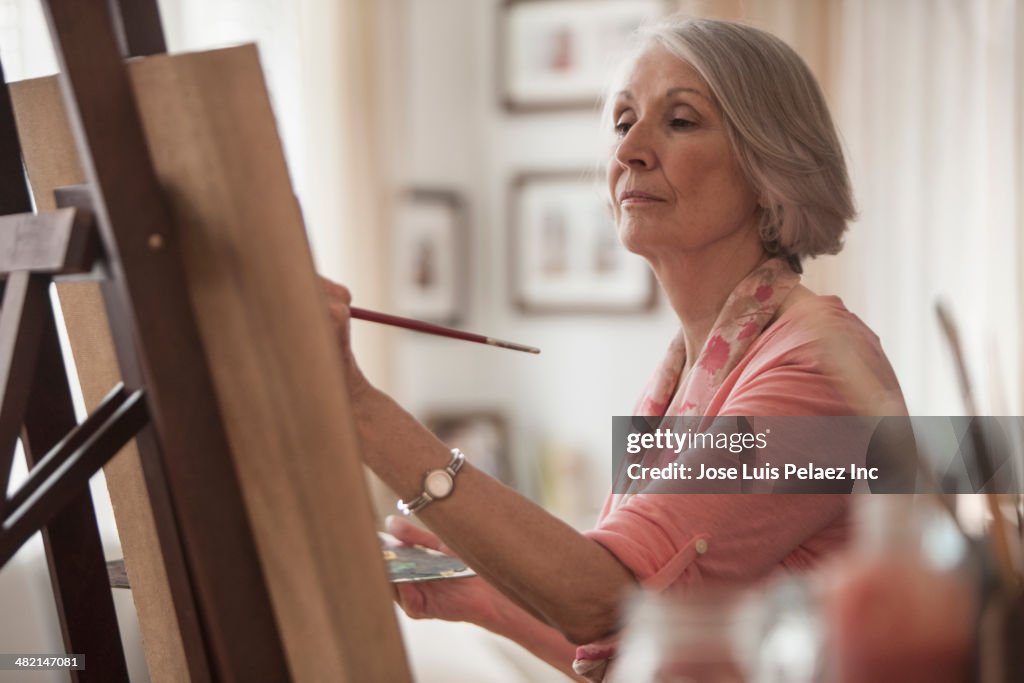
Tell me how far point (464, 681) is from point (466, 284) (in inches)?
102

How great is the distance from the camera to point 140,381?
2.56 feet

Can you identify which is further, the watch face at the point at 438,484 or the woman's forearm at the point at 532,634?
the woman's forearm at the point at 532,634

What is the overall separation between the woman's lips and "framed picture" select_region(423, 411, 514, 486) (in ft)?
8.48

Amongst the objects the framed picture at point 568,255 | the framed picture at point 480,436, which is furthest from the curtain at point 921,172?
the framed picture at point 480,436

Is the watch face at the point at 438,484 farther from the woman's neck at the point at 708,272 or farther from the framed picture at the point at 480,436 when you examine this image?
the framed picture at the point at 480,436

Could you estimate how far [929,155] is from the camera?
11.4 ft

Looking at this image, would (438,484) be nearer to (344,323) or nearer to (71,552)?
(344,323)

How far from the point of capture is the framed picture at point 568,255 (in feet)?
12.6

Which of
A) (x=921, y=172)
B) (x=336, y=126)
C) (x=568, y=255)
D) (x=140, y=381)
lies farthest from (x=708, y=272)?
(x=568, y=255)

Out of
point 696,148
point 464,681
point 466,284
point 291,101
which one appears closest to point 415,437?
point 696,148

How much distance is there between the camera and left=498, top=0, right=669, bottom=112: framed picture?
3852mm

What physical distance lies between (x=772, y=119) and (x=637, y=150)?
0.50 ft

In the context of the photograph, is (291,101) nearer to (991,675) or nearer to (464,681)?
(464,681)

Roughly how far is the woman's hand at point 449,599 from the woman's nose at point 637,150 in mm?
493
